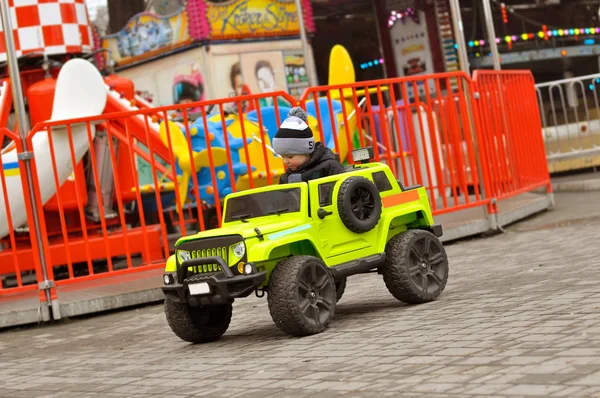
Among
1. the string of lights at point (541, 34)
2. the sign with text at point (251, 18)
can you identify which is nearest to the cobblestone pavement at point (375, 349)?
the sign with text at point (251, 18)

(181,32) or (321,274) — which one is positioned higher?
(181,32)

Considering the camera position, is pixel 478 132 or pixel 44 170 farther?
pixel 478 132

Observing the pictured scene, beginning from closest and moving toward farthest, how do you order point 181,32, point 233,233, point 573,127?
point 233,233, point 573,127, point 181,32

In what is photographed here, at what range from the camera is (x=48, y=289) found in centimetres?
785

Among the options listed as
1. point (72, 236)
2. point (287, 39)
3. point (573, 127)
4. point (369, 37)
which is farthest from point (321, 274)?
point (369, 37)

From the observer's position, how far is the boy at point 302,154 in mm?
6133

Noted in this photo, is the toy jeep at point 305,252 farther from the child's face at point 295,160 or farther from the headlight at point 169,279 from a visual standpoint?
the child's face at point 295,160

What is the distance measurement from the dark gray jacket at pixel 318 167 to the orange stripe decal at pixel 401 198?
0.31 meters

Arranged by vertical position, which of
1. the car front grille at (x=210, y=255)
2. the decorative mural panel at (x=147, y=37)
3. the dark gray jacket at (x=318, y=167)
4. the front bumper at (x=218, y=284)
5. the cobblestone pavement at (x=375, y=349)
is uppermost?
the decorative mural panel at (x=147, y=37)

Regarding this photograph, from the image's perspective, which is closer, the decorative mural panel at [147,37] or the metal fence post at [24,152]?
the metal fence post at [24,152]

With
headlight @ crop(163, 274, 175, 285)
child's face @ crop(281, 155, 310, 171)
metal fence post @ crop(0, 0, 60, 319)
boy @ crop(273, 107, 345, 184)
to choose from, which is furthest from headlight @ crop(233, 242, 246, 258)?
metal fence post @ crop(0, 0, 60, 319)

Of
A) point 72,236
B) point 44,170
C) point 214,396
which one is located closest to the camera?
point 214,396

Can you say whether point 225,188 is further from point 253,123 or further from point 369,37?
point 369,37

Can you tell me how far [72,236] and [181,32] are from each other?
275 inches
